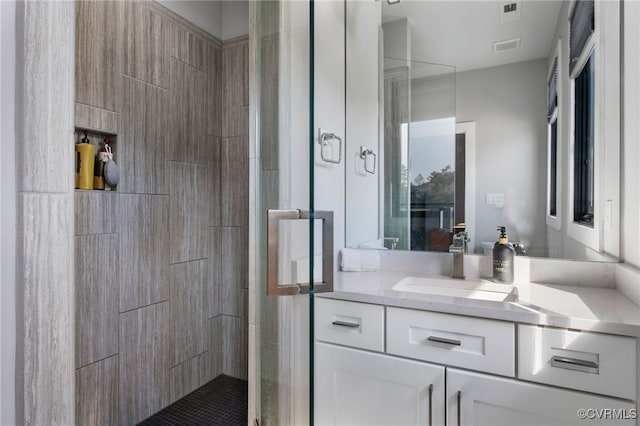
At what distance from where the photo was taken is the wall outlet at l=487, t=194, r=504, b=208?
63.8 inches

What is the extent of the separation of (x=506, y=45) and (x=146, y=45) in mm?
1943

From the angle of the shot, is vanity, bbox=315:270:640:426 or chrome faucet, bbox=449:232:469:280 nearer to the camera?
vanity, bbox=315:270:640:426

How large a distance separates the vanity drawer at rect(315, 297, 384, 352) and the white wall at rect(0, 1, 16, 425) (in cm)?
96

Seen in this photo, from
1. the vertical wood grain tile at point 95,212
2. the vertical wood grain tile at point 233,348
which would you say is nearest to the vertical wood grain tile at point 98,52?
the vertical wood grain tile at point 95,212

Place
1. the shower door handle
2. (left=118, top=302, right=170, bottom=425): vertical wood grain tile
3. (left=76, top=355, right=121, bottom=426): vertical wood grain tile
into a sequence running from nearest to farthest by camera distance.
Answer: the shower door handle < (left=76, top=355, right=121, bottom=426): vertical wood grain tile < (left=118, top=302, right=170, bottom=425): vertical wood grain tile

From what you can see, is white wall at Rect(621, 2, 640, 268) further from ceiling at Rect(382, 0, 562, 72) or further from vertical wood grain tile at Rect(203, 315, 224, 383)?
vertical wood grain tile at Rect(203, 315, 224, 383)

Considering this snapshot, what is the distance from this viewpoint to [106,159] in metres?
1.85

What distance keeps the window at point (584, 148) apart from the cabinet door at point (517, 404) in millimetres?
798

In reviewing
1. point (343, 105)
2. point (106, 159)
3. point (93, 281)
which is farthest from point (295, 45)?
point (93, 281)

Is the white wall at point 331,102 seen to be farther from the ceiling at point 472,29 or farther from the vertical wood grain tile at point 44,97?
the vertical wood grain tile at point 44,97

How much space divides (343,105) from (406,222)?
77cm

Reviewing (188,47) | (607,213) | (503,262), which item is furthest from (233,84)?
(607,213)

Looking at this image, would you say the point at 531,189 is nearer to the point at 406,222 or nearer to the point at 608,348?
the point at 406,222

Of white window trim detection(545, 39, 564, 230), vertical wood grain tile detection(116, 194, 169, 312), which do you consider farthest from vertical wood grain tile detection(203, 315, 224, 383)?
white window trim detection(545, 39, 564, 230)
